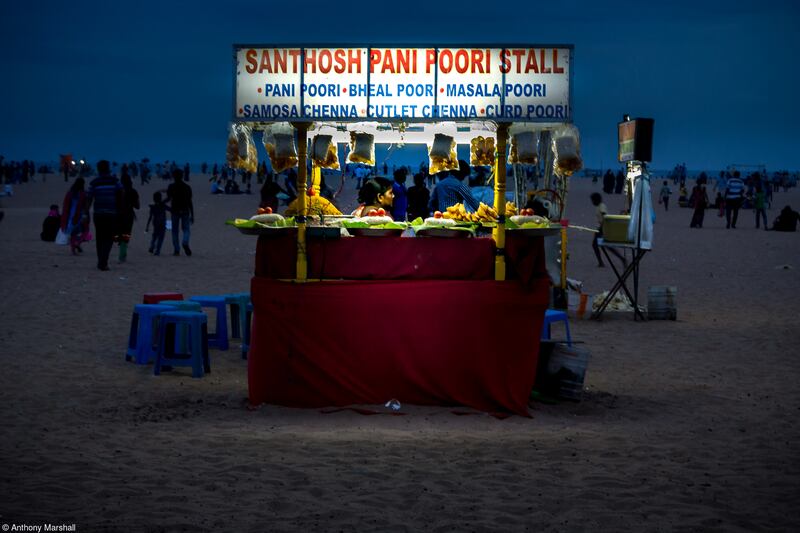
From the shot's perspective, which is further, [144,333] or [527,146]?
[144,333]

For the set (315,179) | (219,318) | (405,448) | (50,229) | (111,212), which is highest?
(315,179)

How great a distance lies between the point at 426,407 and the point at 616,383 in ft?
7.99

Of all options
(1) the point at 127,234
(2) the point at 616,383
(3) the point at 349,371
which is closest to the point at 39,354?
(3) the point at 349,371

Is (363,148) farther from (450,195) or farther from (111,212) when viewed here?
(111,212)

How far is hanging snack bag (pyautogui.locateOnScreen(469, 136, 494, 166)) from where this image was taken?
40.3 feet

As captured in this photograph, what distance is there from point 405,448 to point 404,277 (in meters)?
1.81

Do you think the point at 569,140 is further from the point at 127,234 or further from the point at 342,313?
the point at 127,234

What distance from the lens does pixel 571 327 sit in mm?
14633

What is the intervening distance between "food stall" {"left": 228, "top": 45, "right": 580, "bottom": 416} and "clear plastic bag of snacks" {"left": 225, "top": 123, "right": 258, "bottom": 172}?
0.92m

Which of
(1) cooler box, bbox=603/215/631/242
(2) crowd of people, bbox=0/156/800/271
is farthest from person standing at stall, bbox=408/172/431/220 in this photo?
(1) cooler box, bbox=603/215/631/242

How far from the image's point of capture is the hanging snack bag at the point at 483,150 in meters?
12.3

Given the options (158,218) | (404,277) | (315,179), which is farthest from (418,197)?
(158,218)

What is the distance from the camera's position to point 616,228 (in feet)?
48.3

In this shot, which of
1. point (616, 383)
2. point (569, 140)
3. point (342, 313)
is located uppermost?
point (569, 140)
